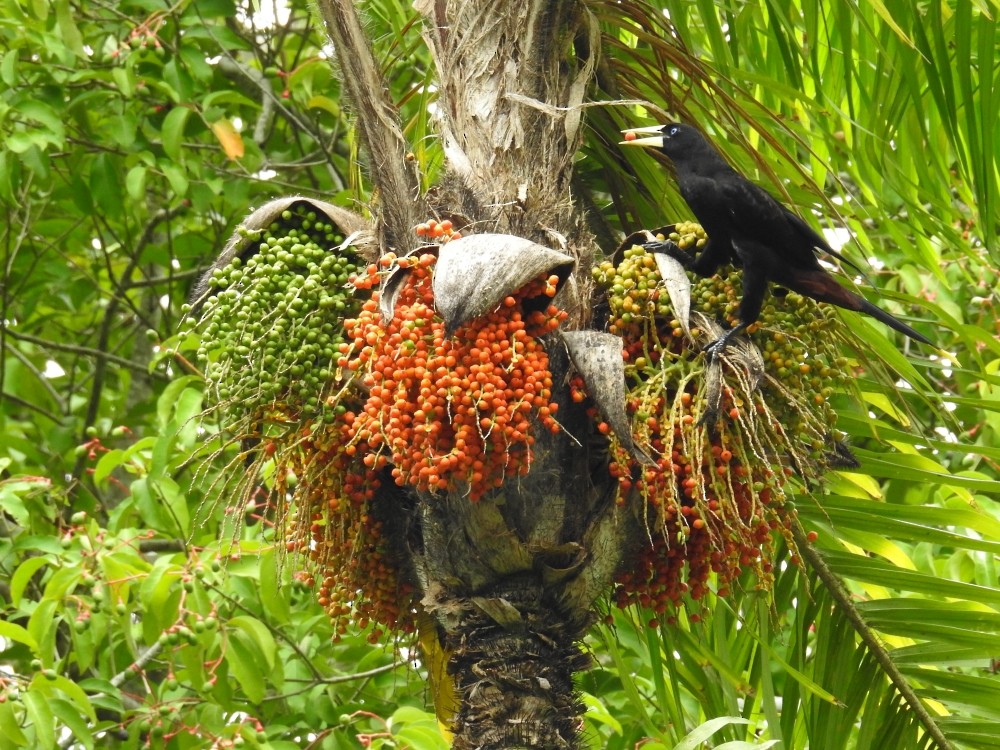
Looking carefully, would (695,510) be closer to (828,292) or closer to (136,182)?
(828,292)

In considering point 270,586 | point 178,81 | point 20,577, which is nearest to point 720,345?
point 270,586

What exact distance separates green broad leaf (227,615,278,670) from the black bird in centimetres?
189

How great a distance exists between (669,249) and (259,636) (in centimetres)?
196

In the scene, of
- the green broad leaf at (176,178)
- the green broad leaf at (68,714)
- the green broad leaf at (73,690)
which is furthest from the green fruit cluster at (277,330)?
the green broad leaf at (176,178)

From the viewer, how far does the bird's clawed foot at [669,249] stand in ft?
8.00

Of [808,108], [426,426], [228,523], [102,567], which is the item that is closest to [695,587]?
[426,426]

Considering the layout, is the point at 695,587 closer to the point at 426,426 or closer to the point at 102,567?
the point at 426,426

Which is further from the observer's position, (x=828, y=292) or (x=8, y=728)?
(x=8, y=728)

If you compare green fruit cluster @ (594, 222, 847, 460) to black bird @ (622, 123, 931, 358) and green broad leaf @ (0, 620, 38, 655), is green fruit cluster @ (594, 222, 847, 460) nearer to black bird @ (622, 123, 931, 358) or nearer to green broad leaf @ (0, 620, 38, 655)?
black bird @ (622, 123, 931, 358)

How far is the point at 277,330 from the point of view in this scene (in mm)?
2418

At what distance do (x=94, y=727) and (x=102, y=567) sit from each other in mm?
1244

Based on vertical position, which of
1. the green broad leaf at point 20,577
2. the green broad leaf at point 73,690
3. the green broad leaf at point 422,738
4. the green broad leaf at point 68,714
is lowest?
the green broad leaf at point 422,738

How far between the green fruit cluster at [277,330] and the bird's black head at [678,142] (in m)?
0.78

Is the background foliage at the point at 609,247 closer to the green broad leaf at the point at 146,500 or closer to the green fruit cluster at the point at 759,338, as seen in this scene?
the green broad leaf at the point at 146,500
